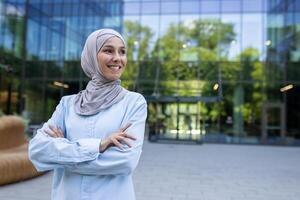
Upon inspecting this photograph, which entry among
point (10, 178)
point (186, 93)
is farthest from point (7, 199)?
point (186, 93)

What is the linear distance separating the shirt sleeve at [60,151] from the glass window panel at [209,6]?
78.4 ft

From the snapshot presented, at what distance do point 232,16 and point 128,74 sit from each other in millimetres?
7937

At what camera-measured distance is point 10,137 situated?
10141 mm

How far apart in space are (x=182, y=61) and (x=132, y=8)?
5.07m

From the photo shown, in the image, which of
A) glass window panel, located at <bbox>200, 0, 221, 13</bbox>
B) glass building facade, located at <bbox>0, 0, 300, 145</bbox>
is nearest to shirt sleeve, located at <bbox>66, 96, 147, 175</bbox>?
glass building facade, located at <bbox>0, 0, 300, 145</bbox>

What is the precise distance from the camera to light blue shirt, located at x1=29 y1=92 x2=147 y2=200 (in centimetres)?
160

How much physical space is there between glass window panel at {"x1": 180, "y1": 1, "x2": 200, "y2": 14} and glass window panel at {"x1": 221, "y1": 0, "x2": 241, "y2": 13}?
1.66 metres

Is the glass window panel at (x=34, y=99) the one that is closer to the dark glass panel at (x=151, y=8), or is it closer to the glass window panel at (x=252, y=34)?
the dark glass panel at (x=151, y=8)

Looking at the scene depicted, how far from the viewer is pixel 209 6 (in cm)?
2434

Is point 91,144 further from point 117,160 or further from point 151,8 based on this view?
point 151,8

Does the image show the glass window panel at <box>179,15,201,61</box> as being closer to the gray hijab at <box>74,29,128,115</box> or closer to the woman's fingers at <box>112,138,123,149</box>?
the gray hijab at <box>74,29,128,115</box>

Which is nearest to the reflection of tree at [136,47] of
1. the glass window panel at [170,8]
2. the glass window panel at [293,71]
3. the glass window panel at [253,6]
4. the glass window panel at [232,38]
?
the glass window panel at [170,8]

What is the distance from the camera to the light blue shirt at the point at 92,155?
1604 millimetres

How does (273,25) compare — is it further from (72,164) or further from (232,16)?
(72,164)
